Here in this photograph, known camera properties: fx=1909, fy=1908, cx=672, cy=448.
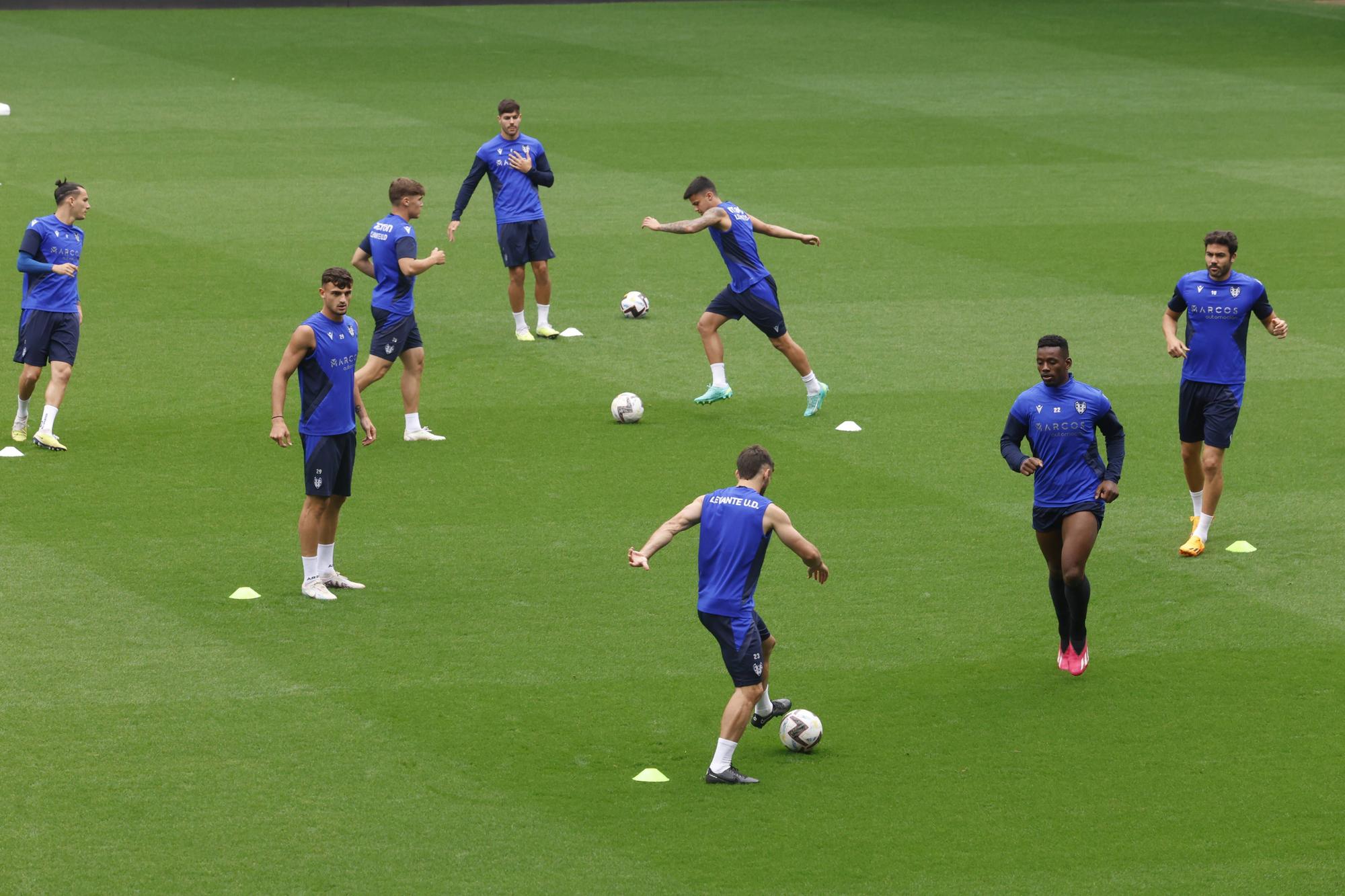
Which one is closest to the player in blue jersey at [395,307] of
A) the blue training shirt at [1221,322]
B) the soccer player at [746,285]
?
the soccer player at [746,285]

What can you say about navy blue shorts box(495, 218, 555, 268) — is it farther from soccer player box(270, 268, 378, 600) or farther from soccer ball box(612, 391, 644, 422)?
soccer player box(270, 268, 378, 600)

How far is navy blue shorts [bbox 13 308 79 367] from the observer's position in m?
17.3

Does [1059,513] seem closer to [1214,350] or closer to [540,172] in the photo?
[1214,350]

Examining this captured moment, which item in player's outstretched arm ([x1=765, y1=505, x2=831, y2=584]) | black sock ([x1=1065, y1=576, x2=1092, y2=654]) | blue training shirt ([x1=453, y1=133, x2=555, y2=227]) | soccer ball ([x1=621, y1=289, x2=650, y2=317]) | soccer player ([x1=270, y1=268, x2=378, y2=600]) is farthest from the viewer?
soccer ball ([x1=621, y1=289, x2=650, y2=317])

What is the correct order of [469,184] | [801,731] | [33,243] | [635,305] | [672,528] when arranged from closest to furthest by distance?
[672,528], [801,731], [33,243], [469,184], [635,305]

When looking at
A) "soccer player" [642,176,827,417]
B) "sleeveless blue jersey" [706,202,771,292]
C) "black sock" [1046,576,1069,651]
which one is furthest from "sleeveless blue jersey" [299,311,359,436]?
"sleeveless blue jersey" [706,202,771,292]

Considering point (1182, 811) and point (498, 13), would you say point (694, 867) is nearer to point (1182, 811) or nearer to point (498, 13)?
point (1182, 811)

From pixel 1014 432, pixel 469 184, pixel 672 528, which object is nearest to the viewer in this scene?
pixel 672 528

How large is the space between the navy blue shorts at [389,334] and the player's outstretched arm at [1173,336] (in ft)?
22.4

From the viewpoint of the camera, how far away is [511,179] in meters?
21.3

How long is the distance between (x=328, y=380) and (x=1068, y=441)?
16.9 ft

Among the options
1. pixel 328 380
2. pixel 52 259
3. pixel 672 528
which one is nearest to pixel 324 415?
pixel 328 380

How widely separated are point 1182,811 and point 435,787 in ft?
13.3

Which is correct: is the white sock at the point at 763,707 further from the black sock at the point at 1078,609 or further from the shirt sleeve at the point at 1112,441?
the shirt sleeve at the point at 1112,441
